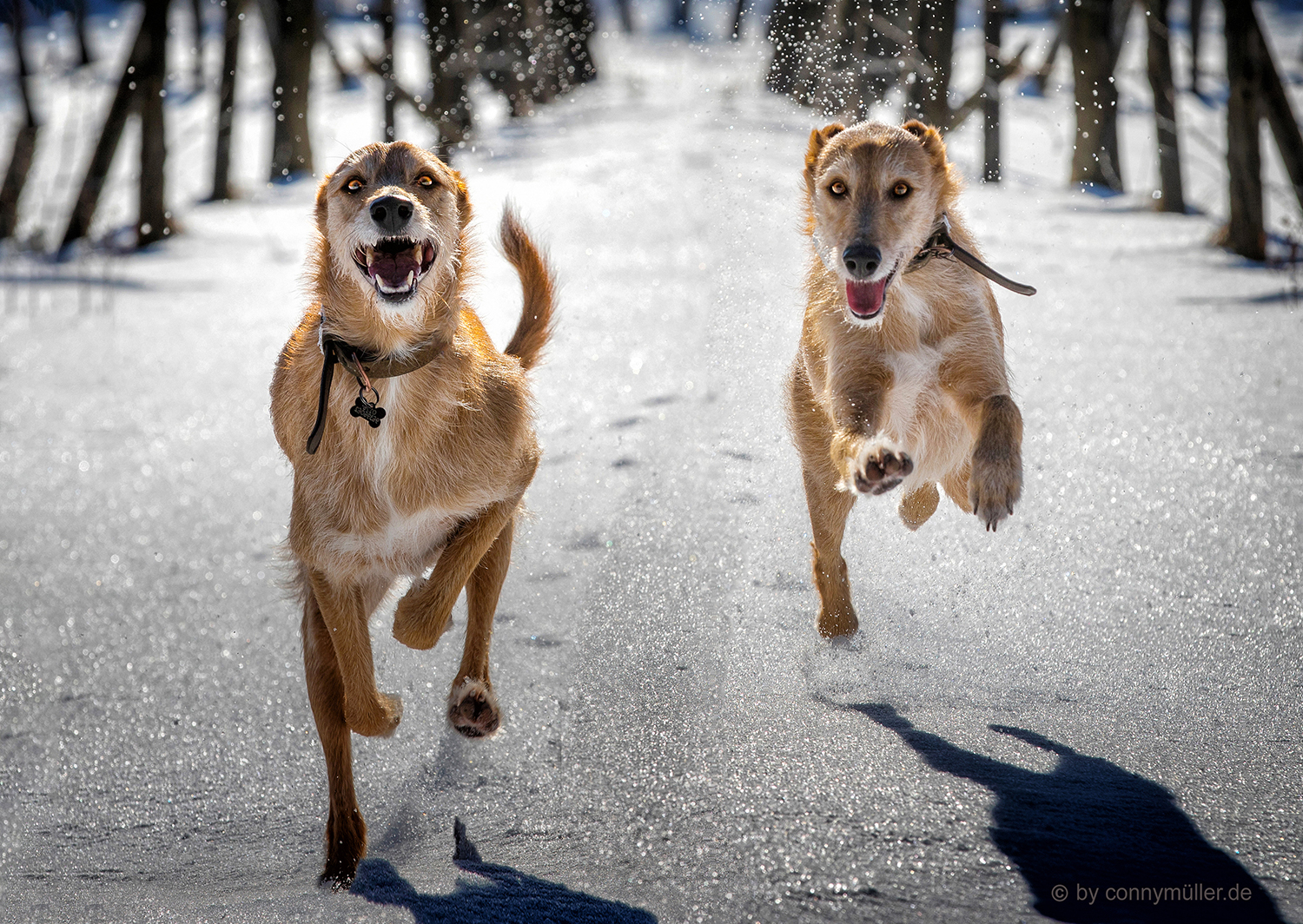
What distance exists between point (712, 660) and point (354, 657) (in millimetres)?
1156

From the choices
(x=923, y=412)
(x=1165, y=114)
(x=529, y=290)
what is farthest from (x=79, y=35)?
(x=923, y=412)

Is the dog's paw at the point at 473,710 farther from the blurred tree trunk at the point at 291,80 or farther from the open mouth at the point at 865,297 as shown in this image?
the blurred tree trunk at the point at 291,80

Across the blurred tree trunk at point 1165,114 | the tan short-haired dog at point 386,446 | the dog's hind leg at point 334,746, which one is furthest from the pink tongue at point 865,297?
the blurred tree trunk at point 1165,114

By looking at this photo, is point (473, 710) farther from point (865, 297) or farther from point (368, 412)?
point (865, 297)

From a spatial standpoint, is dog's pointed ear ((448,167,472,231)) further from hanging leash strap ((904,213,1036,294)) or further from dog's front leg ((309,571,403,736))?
hanging leash strap ((904,213,1036,294))

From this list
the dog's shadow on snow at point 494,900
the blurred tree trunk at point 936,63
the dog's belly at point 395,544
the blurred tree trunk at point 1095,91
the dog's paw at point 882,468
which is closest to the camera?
the dog's shadow on snow at point 494,900

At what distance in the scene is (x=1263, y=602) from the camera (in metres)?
3.90

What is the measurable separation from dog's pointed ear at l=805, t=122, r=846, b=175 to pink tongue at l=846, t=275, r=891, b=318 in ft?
2.04

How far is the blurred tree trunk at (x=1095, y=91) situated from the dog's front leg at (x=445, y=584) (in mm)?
9224

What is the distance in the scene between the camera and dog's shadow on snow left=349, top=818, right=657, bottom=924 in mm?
2662

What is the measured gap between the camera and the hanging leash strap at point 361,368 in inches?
123

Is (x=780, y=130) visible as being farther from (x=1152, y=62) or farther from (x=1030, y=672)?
(x=1030, y=672)

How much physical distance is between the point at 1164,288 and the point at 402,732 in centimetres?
681

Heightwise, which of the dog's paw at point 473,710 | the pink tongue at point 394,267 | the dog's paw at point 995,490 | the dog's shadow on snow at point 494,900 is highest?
the pink tongue at point 394,267
